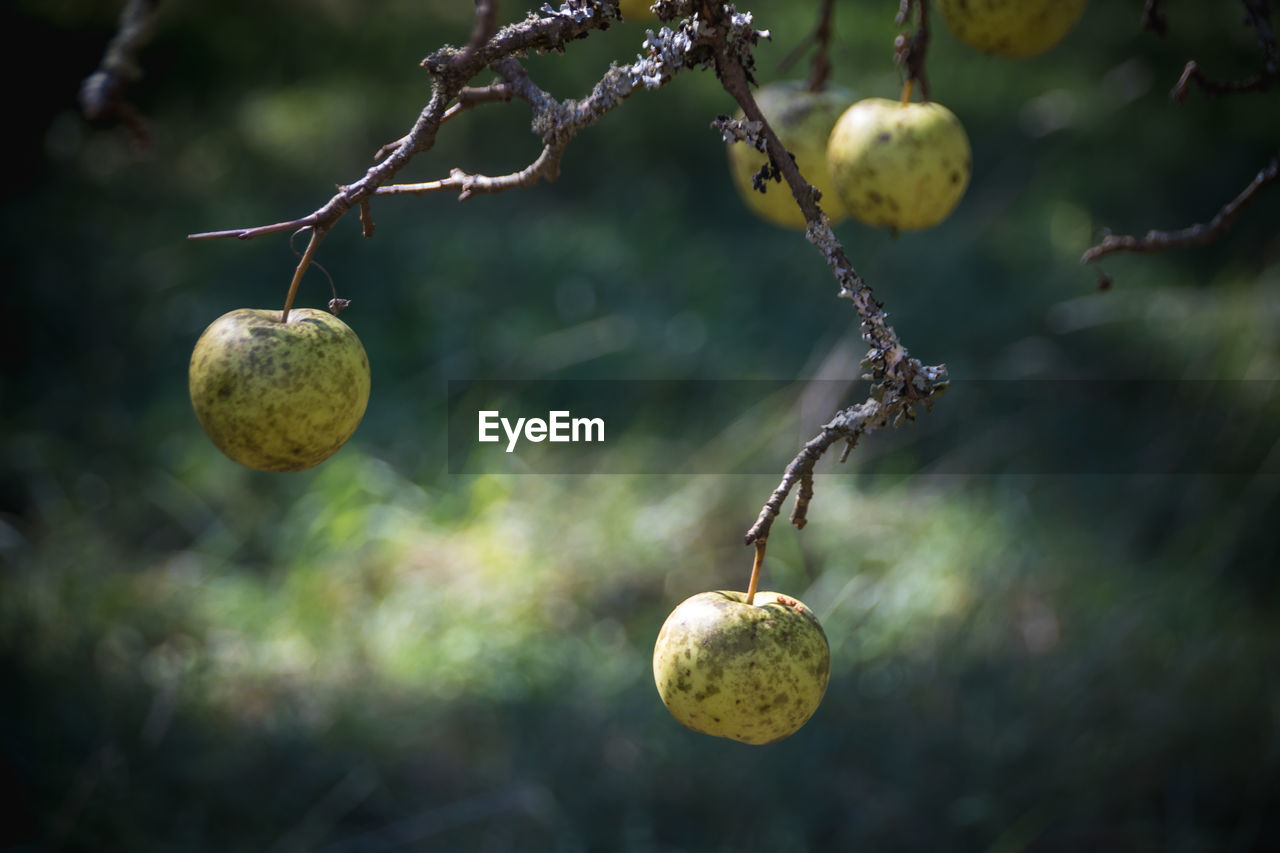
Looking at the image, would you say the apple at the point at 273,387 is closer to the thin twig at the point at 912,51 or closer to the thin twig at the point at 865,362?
the thin twig at the point at 865,362

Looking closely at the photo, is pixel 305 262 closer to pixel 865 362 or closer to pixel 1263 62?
pixel 865 362

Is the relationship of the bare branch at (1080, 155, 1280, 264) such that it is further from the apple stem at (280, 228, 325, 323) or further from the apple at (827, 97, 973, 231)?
the apple stem at (280, 228, 325, 323)

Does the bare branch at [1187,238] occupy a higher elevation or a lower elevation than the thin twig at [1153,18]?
lower

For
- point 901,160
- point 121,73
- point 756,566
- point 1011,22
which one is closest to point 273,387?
point 121,73

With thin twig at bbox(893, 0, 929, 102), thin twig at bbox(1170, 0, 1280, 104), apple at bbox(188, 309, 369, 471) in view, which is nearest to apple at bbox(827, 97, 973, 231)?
thin twig at bbox(893, 0, 929, 102)

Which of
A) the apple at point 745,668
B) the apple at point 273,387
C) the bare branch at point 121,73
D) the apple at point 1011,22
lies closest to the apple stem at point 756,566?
the apple at point 745,668

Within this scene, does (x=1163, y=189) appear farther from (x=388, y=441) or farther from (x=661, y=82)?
(x=661, y=82)

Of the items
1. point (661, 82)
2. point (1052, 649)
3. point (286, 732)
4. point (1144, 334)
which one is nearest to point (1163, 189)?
point (1144, 334)
